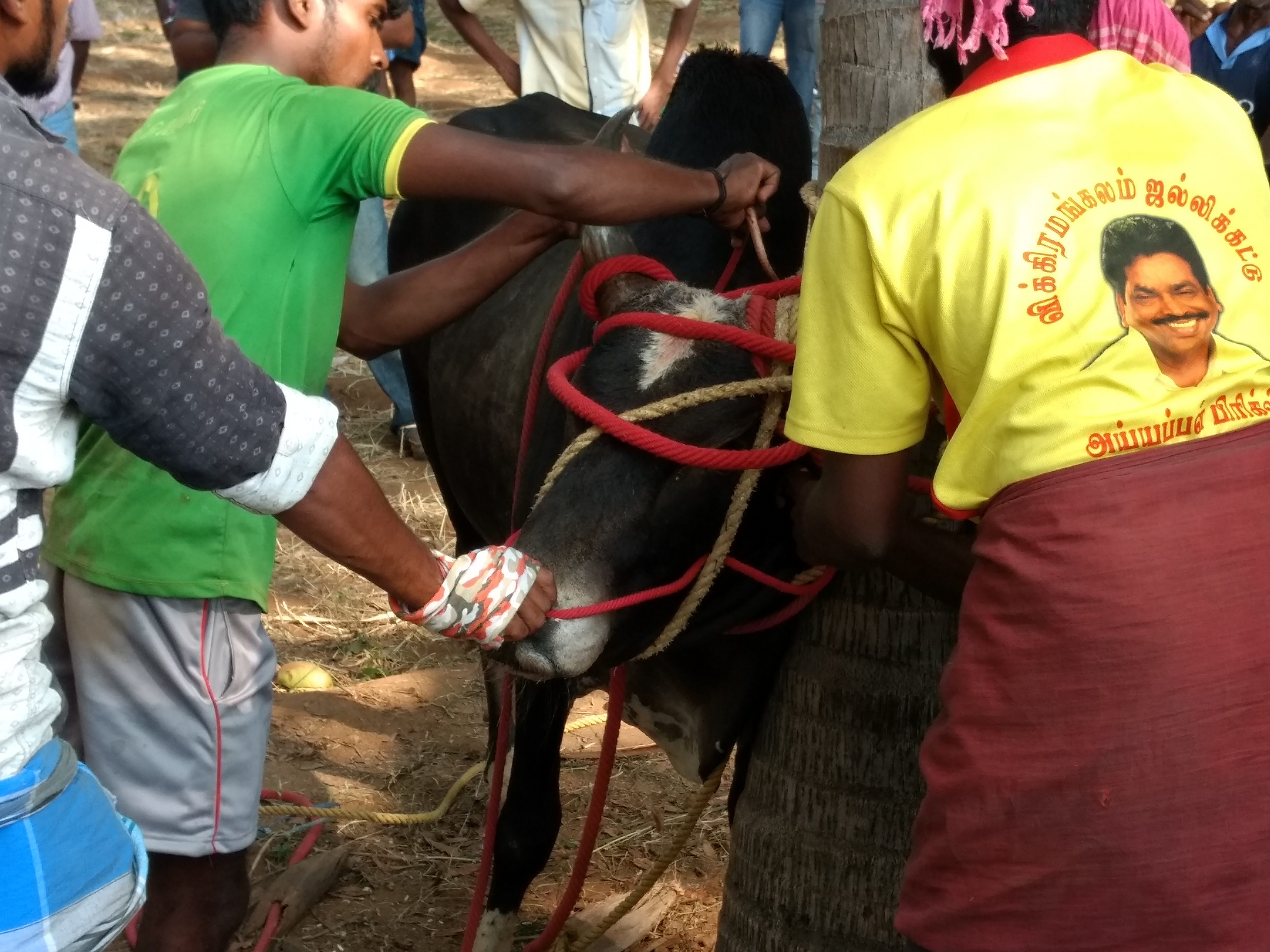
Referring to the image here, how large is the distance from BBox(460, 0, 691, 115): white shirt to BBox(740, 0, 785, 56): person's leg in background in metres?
1.26

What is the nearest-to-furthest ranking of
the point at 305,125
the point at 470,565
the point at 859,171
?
the point at 859,171
the point at 470,565
the point at 305,125

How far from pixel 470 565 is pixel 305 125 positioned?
29.1 inches

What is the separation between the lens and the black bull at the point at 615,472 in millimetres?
2236

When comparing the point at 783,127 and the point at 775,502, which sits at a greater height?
the point at 783,127

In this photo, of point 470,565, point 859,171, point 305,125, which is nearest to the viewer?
point 859,171

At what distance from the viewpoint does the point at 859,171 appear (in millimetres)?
1653

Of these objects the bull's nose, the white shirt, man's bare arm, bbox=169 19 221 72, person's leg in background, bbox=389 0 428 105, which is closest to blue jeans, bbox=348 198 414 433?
the white shirt

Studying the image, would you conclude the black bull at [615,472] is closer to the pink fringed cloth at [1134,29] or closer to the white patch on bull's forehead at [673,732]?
the white patch on bull's forehead at [673,732]

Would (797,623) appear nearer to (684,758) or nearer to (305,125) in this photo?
(684,758)

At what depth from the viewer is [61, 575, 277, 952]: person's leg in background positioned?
2.29m

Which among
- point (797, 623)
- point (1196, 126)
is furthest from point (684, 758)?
point (1196, 126)

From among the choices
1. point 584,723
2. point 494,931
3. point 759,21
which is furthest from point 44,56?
point 759,21

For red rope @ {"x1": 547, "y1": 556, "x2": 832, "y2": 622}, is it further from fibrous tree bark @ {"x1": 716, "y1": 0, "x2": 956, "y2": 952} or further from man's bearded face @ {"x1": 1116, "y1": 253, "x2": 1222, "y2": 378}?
man's bearded face @ {"x1": 1116, "y1": 253, "x2": 1222, "y2": 378}

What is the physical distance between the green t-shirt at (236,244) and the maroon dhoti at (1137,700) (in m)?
1.11
